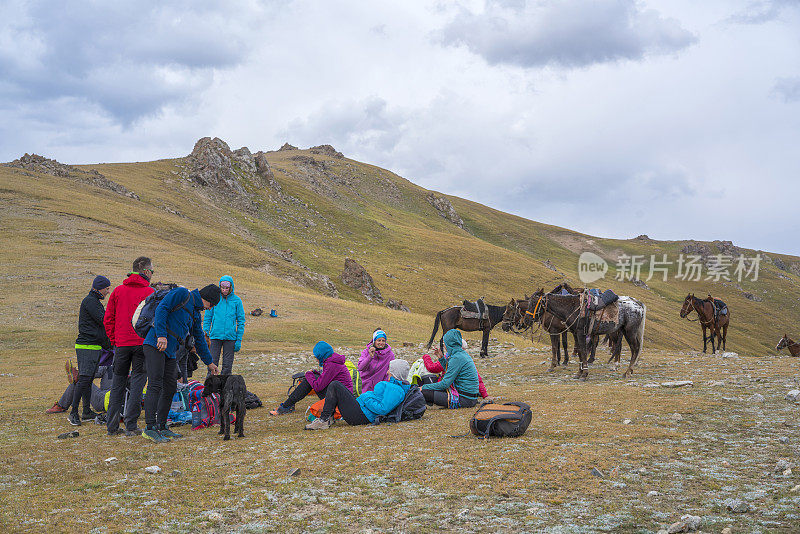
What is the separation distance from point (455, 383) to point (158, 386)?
6.51 m

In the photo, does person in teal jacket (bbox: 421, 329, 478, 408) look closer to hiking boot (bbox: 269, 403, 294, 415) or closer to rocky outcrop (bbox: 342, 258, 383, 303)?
hiking boot (bbox: 269, 403, 294, 415)

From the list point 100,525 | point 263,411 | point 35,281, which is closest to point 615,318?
point 263,411

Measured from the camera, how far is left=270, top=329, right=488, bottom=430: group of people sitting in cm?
1067

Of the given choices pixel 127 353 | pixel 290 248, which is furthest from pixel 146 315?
pixel 290 248

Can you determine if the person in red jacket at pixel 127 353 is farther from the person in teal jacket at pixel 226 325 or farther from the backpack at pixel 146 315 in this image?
the person in teal jacket at pixel 226 325

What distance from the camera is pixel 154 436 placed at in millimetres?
9594

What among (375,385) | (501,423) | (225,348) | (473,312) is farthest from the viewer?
(473,312)

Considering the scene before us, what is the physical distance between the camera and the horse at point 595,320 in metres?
17.2

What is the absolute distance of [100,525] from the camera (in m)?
5.64

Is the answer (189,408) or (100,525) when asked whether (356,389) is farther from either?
(100,525)

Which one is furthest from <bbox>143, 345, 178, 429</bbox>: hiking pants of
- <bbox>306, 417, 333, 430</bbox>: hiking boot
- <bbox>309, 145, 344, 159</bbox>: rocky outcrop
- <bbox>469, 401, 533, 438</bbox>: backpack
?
<bbox>309, 145, 344, 159</bbox>: rocky outcrop

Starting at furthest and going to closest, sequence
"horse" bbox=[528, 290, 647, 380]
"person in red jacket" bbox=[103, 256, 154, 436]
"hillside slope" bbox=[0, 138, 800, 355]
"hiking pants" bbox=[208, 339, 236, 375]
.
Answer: "hillside slope" bbox=[0, 138, 800, 355] → "horse" bbox=[528, 290, 647, 380] → "hiking pants" bbox=[208, 339, 236, 375] → "person in red jacket" bbox=[103, 256, 154, 436]

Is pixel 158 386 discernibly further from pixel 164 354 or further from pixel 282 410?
pixel 282 410

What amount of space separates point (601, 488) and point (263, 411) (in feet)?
28.2
